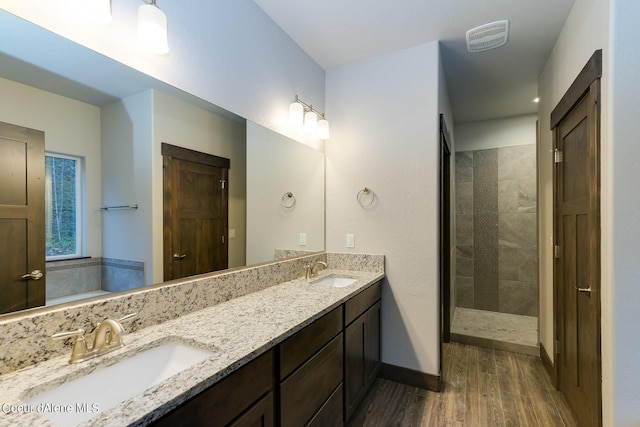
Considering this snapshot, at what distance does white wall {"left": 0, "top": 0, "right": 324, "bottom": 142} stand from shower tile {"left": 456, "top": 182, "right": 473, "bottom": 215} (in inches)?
107

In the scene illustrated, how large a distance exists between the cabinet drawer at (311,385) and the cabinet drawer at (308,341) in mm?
34

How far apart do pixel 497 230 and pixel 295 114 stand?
3.26 m

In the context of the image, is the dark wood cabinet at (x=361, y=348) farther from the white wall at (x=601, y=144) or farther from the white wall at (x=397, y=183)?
the white wall at (x=601, y=144)

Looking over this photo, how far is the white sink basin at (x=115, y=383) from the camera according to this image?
2.61 feet

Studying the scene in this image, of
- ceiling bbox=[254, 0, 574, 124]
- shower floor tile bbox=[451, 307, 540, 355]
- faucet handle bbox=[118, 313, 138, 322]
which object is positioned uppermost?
ceiling bbox=[254, 0, 574, 124]

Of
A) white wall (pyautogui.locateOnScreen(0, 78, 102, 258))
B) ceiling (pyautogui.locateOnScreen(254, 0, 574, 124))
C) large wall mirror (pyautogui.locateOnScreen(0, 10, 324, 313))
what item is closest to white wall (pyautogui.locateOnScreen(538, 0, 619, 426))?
ceiling (pyautogui.locateOnScreen(254, 0, 574, 124))

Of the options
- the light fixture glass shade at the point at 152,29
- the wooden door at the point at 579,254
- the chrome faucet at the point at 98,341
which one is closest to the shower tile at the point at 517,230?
the wooden door at the point at 579,254

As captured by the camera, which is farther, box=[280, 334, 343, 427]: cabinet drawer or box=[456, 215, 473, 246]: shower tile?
box=[456, 215, 473, 246]: shower tile

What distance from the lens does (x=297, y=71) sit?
241 centimetres

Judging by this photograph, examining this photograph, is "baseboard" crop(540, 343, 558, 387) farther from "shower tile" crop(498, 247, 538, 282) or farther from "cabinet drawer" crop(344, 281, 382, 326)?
"cabinet drawer" crop(344, 281, 382, 326)

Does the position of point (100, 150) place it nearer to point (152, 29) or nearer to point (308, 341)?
point (152, 29)

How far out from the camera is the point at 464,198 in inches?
169

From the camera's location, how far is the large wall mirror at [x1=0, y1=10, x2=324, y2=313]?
1004 mm

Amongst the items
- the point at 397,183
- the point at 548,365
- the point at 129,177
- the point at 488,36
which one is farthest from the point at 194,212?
the point at 548,365
